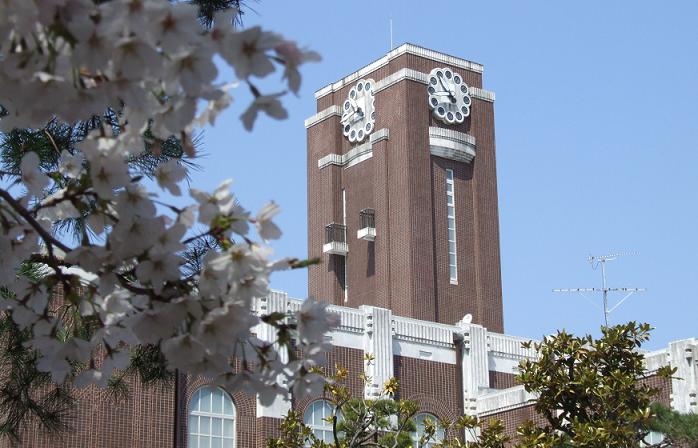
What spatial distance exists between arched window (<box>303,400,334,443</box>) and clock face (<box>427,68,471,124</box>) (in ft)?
57.5

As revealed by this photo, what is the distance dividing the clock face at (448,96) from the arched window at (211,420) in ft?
64.8

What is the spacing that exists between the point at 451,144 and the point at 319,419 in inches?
691

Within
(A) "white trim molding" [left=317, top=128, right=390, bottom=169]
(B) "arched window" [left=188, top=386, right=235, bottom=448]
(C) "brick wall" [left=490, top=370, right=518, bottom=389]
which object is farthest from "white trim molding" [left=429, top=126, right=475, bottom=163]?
(B) "arched window" [left=188, top=386, right=235, bottom=448]

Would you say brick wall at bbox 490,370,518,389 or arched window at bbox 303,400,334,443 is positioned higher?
brick wall at bbox 490,370,518,389

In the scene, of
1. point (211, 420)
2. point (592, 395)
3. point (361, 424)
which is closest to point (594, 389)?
point (592, 395)

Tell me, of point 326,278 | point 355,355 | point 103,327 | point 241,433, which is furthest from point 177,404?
point 103,327

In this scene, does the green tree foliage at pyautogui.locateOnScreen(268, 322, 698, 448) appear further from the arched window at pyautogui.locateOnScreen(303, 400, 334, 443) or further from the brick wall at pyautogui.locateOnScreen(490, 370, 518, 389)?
the brick wall at pyautogui.locateOnScreen(490, 370, 518, 389)

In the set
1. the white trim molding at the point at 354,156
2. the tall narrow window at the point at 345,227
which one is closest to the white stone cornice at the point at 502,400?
the tall narrow window at the point at 345,227

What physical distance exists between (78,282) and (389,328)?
106 ft

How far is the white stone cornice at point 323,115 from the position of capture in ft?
168

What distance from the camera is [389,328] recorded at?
36.7 metres

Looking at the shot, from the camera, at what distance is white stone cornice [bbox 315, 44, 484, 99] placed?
48.9m

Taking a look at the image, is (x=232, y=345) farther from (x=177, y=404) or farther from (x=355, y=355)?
(x=355, y=355)

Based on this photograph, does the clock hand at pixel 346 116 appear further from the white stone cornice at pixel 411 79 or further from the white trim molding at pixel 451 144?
the white trim molding at pixel 451 144
